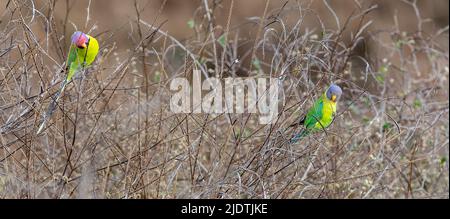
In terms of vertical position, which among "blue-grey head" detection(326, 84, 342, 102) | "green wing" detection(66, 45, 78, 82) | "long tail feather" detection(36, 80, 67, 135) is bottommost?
"long tail feather" detection(36, 80, 67, 135)

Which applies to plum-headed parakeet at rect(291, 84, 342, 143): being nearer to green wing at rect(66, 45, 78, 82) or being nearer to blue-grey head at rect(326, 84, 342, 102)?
blue-grey head at rect(326, 84, 342, 102)

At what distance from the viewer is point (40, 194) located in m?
3.16

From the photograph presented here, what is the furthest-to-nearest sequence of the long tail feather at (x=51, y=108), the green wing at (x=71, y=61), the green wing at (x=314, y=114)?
the green wing at (x=314, y=114) → the green wing at (x=71, y=61) → the long tail feather at (x=51, y=108)

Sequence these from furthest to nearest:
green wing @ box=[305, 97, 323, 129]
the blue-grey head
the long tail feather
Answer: the blue-grey head < green wing @ box=[305, 97, 323, 129] < the long tail feather

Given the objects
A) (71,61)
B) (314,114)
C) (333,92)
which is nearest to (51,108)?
(71,61)

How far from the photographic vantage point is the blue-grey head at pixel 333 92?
3815mm

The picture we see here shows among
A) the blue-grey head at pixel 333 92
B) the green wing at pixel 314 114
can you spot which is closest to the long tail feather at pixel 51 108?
the green wing at pixel 314 114

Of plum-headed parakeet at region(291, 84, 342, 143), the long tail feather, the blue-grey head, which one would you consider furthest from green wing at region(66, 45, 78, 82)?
the blue-grey head

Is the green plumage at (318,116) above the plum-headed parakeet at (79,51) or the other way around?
the other way around

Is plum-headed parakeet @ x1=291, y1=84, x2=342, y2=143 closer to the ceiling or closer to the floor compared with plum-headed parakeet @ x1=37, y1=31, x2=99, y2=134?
closer to the floor

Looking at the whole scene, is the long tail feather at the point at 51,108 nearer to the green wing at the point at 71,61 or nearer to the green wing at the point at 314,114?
the green wing at the point at 71,61

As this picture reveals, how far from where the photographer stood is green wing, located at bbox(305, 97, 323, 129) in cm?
357

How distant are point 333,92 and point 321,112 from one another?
0.15m
